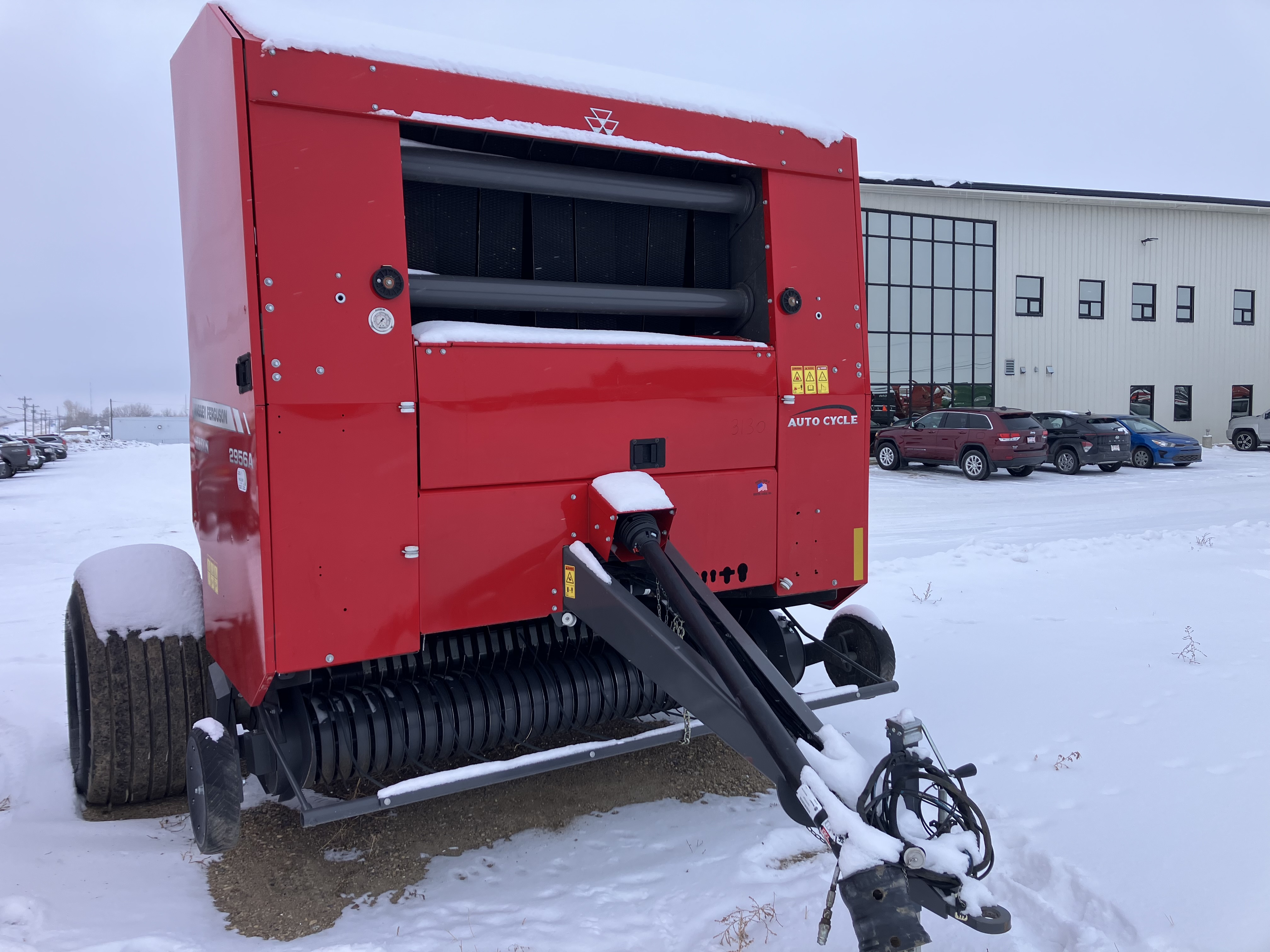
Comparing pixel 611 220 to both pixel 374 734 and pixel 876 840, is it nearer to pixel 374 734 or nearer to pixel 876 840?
pixel 374 734

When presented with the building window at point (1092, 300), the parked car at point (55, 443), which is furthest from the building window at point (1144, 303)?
the parked car at point (55, 443)

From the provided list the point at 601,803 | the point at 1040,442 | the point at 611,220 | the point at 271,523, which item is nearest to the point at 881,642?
the point at 601,803

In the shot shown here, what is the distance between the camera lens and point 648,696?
152 inches

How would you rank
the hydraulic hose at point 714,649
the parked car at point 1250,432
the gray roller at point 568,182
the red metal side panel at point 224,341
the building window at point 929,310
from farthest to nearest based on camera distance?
the building window at point 929,310, the parked car at point 1250,432, the gray roller at point 568,182, the red metal side panel at point 224,341, the hydraulic hose at point 714,649

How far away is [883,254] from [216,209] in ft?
84.3

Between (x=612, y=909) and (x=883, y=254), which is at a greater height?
(x=883, y=254)

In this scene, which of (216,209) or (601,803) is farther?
(601,803)

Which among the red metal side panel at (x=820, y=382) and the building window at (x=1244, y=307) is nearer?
the red metal side panel at (x=820, y=382)

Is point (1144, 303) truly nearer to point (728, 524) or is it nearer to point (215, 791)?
point (728, 524)

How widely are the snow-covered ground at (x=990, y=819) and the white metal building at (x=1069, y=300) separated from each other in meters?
20.9

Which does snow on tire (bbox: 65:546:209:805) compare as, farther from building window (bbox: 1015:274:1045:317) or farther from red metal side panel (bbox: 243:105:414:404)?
building window (bbox: 1015:274:1045:317)

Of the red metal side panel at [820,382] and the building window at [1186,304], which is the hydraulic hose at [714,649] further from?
the building window at [1186,304]

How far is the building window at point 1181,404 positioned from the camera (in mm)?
30891

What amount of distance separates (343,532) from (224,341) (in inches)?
35.7
